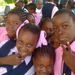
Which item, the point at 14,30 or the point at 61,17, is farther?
the point at 14,30

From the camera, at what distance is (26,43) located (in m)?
2.21

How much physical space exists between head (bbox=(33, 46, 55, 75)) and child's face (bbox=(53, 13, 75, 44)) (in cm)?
32

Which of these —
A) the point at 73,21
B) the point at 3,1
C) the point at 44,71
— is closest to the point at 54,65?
the point at 44,71

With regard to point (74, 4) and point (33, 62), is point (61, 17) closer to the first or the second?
point (33, 62)

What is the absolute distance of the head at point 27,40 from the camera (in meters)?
2.21

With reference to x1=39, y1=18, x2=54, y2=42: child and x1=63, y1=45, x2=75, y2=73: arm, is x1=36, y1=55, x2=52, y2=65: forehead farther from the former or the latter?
x1=39, y1=18, x2=54, y2=42: child

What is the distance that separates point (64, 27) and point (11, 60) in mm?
613

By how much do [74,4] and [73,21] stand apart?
6.47 meters

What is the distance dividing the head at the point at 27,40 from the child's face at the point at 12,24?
0.80 feet

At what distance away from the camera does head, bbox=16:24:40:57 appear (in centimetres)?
221

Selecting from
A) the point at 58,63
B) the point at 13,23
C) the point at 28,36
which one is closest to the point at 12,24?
the point at 13,23

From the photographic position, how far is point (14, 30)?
8.23 ft

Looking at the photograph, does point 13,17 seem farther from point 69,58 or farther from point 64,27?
point 69,58

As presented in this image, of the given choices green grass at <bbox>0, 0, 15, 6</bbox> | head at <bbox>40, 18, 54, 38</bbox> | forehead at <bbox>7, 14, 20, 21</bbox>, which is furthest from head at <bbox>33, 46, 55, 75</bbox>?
green grass at <bbox>0, 0, 15, 6</bbox>
